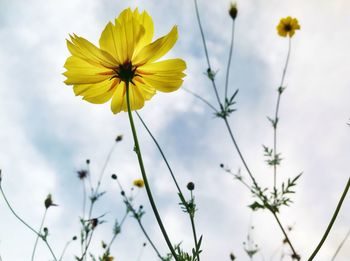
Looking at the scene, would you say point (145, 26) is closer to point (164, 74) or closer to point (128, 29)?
point (128, 29)

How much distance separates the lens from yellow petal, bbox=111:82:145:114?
55.5 inches

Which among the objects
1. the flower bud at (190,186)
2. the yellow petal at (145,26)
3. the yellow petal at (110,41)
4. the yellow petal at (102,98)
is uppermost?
the yellow petal at (145,26)

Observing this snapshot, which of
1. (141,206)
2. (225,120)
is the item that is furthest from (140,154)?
(141,206)

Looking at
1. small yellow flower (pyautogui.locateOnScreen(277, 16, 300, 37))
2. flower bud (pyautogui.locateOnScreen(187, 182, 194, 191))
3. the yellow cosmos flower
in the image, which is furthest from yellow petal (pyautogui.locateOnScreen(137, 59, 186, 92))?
small yellow flower (pyautogui.locateOnScreen(277, 16, 300, 37))

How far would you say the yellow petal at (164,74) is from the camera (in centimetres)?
126

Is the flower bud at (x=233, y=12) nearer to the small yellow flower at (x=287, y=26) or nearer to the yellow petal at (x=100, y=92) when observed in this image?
the small yellow flower at (x=287, y=26)

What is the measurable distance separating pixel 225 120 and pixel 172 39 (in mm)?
2376

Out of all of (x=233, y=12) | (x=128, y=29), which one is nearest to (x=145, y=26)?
(x=128, y=29)

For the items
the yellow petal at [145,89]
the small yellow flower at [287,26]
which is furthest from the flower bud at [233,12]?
the yellow petal at [145,89]

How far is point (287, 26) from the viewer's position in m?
4.63

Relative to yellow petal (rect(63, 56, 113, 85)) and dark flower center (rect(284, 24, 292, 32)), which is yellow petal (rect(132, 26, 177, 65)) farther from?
dark flower center (rect(284, 24, 292, 32))

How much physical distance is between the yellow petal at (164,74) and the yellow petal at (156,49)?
41mm

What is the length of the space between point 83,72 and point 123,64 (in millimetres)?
159

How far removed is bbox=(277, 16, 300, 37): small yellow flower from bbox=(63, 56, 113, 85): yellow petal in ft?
12.6
